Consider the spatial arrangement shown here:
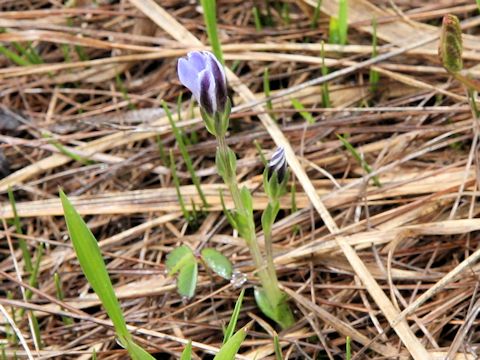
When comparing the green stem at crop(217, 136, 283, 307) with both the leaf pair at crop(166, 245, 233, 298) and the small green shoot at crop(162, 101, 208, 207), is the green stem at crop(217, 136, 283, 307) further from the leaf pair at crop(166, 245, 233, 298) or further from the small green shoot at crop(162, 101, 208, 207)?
the small green shoot at crop(162, 101, 208, 207)

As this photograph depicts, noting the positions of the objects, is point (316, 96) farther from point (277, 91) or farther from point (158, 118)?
point (158, 118)

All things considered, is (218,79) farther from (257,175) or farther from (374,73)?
(374,73)

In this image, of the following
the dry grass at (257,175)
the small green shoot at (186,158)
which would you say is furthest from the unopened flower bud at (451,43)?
the small green shoot at (186,158)

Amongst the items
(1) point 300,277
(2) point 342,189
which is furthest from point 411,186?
(1) point 300,277

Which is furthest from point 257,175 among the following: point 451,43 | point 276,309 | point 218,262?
point 451,43

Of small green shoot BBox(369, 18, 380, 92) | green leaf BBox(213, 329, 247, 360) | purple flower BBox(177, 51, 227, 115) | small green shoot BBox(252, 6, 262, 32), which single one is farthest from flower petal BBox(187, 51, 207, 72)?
small green shoot BBox(252, 6, 262, 32)

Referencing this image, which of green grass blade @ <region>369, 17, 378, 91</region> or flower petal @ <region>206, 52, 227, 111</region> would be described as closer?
flower petal @ <region>206, 52, 227, 111</region>

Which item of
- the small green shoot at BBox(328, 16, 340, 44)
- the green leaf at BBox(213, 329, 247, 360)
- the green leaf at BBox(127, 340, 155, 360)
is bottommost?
the green leaf at BBox(127, 340, 155, 360)
